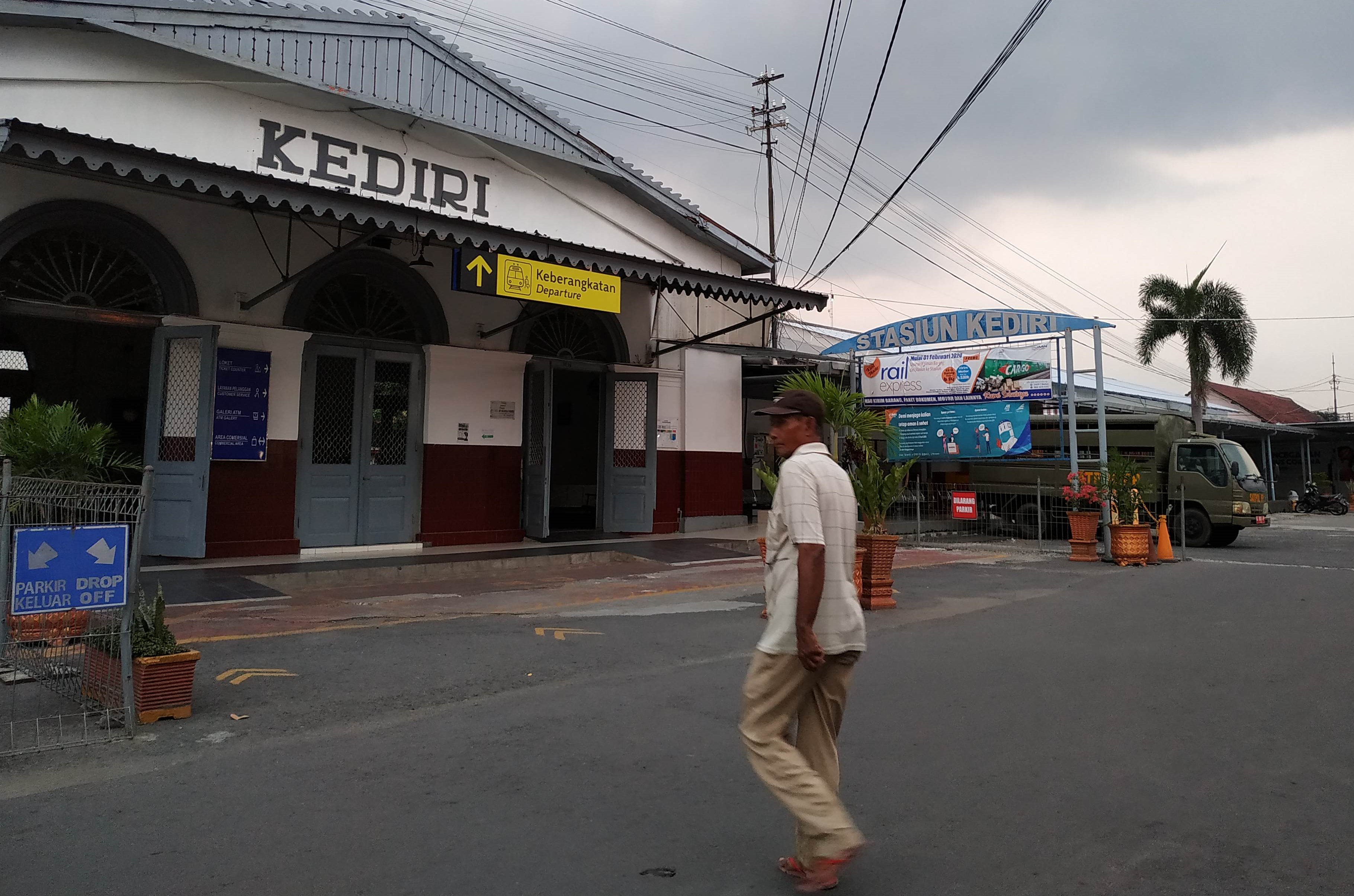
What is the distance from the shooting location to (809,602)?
319 cm

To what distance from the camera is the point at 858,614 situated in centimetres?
346

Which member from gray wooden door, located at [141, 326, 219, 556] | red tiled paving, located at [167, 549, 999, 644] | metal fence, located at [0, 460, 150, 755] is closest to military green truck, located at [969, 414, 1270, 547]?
red tiled paving, located at [167, 549, 999, 644]

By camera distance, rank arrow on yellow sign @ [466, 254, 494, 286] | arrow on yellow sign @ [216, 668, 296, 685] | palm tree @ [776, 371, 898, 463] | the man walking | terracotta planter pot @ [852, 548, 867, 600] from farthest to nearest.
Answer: arrow on yellow sign @ [466, 254, 494, 286] < palm tree @ [776, 371, 898, 463] < terracotta planter pot @ [852, 548, 867, 600] < arrow on yellow sign @ [216, 668, 296, 685] < the man walking

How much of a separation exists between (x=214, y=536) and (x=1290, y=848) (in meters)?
11.2

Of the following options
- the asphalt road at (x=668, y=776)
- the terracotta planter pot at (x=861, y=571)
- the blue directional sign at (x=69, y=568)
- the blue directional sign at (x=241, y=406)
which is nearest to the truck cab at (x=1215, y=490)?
the terracotta planter pot at (x=861, y=571)

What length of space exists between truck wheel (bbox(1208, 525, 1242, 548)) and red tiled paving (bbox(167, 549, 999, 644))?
8.10 meters

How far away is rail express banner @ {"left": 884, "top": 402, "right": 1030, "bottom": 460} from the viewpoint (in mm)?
15695

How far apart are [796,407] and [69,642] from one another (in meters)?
4.41

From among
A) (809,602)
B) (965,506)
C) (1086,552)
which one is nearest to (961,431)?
(965,506)

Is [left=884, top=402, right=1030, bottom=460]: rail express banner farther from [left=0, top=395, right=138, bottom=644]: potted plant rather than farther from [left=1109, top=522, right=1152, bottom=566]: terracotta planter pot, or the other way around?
[left=0, top=395, right=138, bottom=644]: potted plant

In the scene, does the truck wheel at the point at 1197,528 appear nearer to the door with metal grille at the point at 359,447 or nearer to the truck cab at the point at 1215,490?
the truck cab at the point at 1215,490

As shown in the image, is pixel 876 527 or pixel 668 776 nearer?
pixel 668 776

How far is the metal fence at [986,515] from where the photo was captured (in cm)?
1783

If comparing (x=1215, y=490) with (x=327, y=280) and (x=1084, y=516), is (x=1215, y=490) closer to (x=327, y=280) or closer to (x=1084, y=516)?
(x=1084, y=516)
